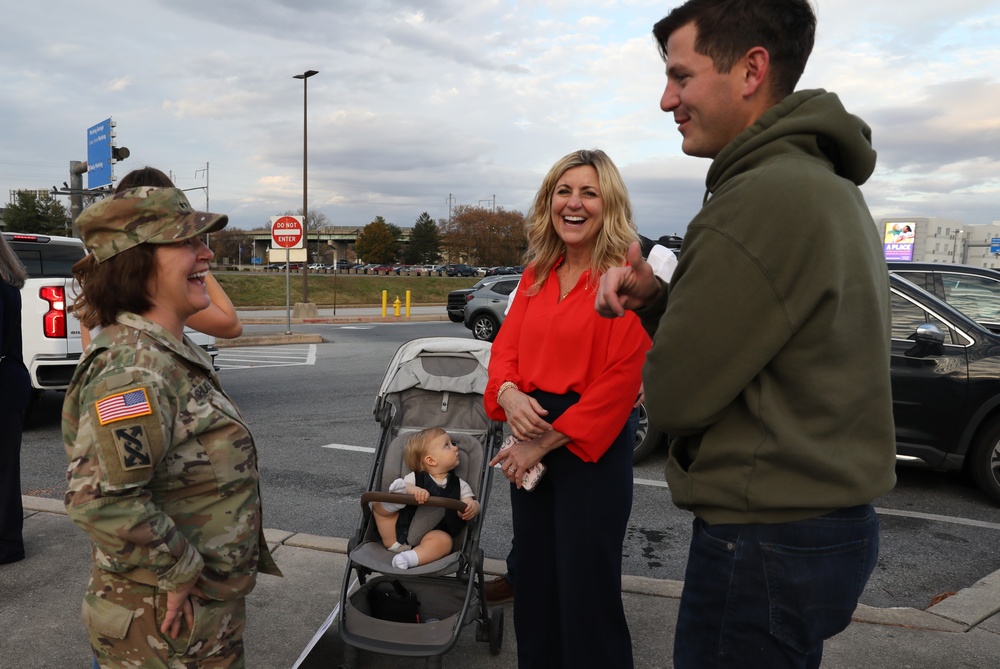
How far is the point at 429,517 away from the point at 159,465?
1614mm

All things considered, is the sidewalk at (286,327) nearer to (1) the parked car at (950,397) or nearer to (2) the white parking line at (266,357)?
(2) the white parking line at (266,357)

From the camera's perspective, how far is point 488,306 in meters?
19.4

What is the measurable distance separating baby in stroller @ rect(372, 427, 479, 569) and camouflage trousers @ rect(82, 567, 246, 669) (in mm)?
1160

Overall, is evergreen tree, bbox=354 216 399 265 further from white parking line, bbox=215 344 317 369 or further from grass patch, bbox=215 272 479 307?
white parking line, bbox=215 344 317 369

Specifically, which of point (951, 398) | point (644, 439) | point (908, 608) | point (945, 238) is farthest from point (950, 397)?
point (945, 238)

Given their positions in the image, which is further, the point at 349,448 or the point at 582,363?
the point at 349,448

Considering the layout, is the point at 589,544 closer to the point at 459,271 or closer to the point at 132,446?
the point at 132,446

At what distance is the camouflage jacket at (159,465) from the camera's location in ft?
5.81

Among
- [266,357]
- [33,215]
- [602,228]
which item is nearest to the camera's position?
[602,228]

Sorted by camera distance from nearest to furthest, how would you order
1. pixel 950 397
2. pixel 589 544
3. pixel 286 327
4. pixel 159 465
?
1. pixel 159 465
2. pixel 589 544
3. pixel 950 397
4. pixel 286 327

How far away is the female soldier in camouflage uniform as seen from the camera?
1.78 metres

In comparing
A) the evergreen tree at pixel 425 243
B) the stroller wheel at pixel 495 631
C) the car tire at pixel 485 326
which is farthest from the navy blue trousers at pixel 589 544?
the evergreen tree at pixel 425 243

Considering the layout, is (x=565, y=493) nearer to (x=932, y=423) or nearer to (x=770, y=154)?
(x=770, y=154)

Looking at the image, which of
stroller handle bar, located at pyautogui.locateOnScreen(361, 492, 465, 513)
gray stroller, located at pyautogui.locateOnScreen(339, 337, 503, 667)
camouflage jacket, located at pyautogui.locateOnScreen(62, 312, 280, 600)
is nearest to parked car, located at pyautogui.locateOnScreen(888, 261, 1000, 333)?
gray stroller, located at pyautogui.locateOnScreen(339, 337, 503, 667)
